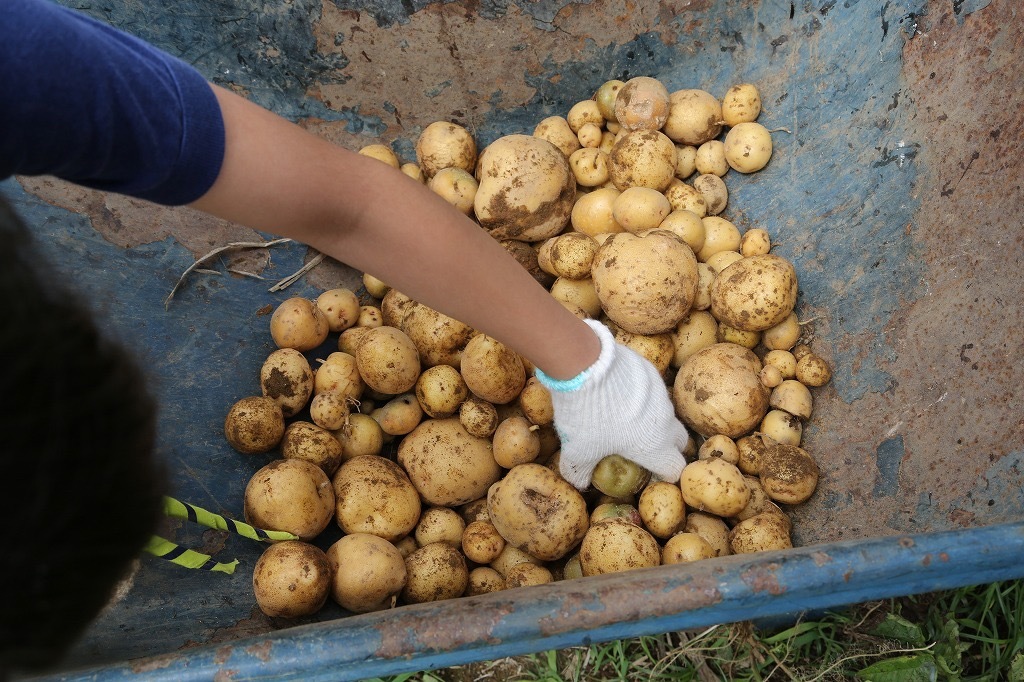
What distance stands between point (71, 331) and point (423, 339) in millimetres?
1942

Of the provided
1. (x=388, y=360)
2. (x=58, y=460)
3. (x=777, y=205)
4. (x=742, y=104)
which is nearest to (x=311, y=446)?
(x=388, y=360)

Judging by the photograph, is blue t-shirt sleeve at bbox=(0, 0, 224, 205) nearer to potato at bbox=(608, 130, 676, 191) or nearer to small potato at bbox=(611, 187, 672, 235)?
small potato at bbox=(611, 187, 672, 235)

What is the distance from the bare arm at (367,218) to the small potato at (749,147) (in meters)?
1.53

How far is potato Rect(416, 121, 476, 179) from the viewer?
307 cm

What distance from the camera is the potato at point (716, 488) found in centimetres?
231

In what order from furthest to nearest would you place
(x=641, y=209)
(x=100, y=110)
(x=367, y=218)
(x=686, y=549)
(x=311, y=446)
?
(x=641, y=209) < (x=311, y=446) < (x=686, y=549) < (x=367, y=218) < (x=100, y=110)

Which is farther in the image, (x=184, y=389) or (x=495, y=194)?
(x=495, y=194)

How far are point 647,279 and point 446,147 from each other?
1236 millimetres

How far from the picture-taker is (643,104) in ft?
9.57

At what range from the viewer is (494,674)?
89.0 inches

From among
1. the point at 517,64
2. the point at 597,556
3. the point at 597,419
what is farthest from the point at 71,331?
the point at 517,64

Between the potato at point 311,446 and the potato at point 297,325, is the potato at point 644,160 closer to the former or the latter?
the potato at point 297,325

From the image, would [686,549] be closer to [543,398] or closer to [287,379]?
[543,398]

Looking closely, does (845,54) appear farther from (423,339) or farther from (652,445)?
(423,339)
